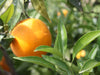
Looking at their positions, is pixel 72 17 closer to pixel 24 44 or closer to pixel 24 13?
pixel 24 13

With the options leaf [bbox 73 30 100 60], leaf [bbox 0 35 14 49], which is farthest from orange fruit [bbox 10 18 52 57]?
leaf [bbox 73 30 100 60]

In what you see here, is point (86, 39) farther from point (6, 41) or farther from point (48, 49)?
point (6, 41)

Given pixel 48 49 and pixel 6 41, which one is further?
pixel 6 41

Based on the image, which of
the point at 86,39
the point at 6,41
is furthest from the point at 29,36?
the point at 86,39

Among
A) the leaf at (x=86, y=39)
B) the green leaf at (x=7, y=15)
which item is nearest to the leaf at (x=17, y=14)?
the green leaf at (x=7, y=15)

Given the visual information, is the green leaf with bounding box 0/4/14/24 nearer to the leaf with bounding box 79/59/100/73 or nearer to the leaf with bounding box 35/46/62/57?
the leaf with bounding box 35/46/62/57

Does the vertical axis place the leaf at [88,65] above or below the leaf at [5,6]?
below

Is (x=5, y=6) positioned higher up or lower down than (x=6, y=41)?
higher up

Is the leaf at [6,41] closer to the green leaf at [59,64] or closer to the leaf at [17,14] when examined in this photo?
the leaf at [17,14]

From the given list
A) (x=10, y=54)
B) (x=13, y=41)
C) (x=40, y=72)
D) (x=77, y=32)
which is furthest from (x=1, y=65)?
(x=77, y=32)
